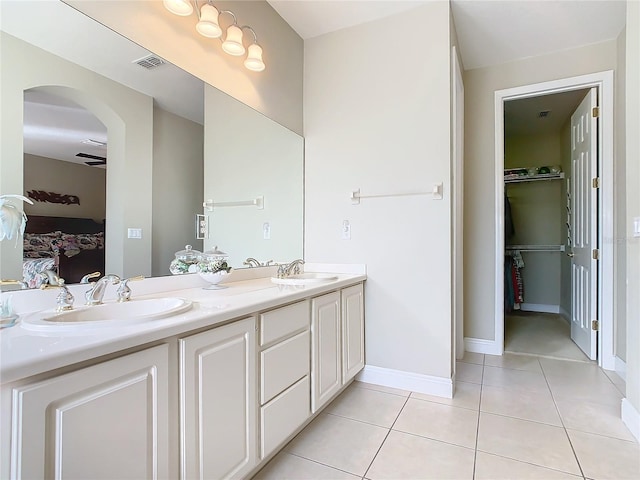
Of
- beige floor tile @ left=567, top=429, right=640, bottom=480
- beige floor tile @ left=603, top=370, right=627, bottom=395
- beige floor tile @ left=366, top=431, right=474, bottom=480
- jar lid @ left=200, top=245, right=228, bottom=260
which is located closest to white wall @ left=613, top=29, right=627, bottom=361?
beige floor tile @ left=603, top=370, right=627, bottom=395

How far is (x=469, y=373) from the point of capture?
8.52 ft

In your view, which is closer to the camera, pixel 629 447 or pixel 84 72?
pixel 84 72

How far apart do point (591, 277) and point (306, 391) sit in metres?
2.67

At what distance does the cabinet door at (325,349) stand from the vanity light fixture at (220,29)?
151 centimetres

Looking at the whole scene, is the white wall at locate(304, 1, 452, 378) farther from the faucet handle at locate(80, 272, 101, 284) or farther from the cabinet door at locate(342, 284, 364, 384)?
the faucet handle at locate(80, 272, 101, 284)

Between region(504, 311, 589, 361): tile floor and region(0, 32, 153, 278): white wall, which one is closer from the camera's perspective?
region(0, 32, 153, 278): white wall

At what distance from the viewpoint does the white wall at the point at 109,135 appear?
1.10 metres

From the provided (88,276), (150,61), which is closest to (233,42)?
(150,61)

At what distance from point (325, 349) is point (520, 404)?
4.26ft

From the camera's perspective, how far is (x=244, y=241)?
7.32 feet

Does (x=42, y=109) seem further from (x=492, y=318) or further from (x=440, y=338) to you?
(x=492, y=318)

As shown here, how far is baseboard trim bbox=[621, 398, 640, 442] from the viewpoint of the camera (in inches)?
67.5

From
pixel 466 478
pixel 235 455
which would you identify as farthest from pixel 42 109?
pixel 466 478

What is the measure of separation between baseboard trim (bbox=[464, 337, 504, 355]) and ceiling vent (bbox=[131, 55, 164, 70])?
10.4 ft
